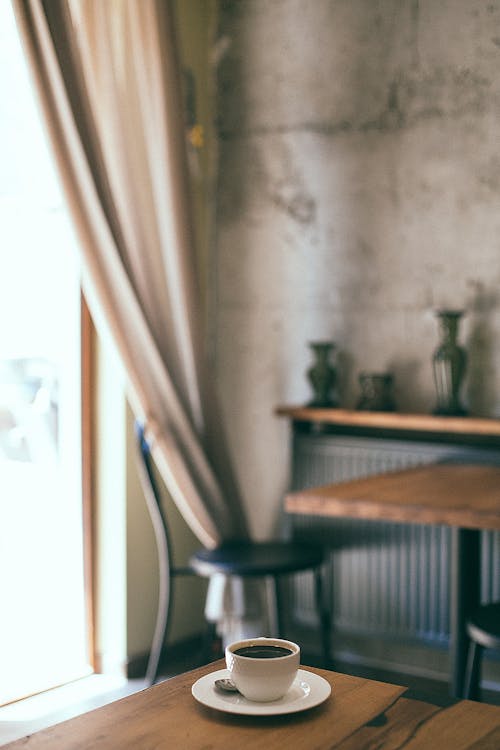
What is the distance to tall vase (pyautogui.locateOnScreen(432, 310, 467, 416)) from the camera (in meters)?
3.45

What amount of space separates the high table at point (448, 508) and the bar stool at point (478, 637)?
2.3 inches


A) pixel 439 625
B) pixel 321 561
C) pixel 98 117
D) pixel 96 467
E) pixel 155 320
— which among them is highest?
pixel 98 117

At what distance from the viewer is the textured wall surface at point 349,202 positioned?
11.6 feet

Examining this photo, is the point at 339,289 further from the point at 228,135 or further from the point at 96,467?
the point at 96,467

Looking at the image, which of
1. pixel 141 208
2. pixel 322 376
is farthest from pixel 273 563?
pixel 141 208

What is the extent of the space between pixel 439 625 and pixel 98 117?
2101 mm

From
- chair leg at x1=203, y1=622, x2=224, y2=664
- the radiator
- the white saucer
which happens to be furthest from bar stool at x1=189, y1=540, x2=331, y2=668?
the white saucer

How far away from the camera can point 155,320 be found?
346 cm

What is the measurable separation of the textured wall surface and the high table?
682 mm

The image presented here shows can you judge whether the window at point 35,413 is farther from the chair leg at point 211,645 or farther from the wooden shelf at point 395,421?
the wooden shelf at point 395,421

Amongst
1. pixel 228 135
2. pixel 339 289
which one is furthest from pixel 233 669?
pixel 228 135

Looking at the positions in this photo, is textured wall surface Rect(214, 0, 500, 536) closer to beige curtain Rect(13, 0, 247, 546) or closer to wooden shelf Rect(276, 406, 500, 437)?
wooden shelf Rect(276, 406, 500, 437)

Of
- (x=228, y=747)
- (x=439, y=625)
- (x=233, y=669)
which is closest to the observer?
(x=228, y=747)

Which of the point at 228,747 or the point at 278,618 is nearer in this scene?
the point at 228,747
